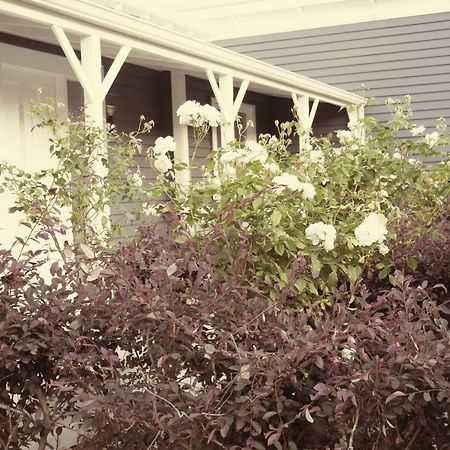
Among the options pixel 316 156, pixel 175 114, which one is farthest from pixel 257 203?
pixel 175 114

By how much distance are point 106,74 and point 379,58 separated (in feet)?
24.5

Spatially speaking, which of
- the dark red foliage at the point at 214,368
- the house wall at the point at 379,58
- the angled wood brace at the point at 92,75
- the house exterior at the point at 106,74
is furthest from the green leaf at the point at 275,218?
the house wall at the point at 379,58

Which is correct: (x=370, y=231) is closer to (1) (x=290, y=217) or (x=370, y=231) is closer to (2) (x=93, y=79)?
(1) (x=290, y=217)

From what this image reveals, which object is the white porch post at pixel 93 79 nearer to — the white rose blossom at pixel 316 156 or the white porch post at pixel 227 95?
the white rose blossom at pixel 316 156

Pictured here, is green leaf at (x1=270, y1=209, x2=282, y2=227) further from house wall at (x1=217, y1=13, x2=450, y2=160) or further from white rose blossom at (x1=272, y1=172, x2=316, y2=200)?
house wall at (x1=217, y1=13, x2=450, y2=160)

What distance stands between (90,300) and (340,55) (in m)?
13.2

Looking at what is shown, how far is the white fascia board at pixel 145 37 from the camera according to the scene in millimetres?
6625

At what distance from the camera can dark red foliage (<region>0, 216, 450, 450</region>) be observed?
7.44ft

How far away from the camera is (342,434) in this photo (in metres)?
2.37

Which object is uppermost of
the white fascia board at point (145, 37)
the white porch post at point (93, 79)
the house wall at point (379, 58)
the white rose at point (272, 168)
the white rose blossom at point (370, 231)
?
the house wall at point (379, 58)

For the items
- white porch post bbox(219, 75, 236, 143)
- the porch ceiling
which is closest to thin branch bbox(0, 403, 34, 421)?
white porch post bbox(219, 75, 236, 143)

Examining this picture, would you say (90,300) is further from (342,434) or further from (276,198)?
(276,198)

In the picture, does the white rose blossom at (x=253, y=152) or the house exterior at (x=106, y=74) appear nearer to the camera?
the white rose blossom at (x=253, y=152)

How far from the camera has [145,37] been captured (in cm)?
807
